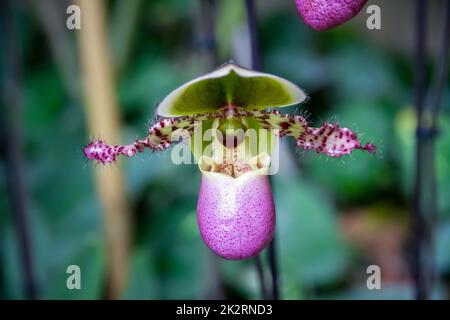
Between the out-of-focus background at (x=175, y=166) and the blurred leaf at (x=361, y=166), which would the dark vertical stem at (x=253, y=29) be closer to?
the out-of-focus background at (x=175, y=166)

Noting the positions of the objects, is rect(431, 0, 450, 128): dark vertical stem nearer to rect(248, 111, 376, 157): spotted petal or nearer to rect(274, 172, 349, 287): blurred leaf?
rect(248, 111, 376, 157): spotted petal

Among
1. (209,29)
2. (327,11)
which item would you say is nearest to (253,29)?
(327,11)

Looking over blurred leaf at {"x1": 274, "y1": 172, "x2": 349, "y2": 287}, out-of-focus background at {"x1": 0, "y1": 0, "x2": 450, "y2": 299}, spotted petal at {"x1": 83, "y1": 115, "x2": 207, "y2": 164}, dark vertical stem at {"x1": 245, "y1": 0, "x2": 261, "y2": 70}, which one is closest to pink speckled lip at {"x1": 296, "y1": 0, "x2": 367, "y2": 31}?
dark vertical stem at {"x1": 245, "y1": 0, "x2": 261, "y2": 70}

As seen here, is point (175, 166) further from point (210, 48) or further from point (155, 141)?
point (155, 141)

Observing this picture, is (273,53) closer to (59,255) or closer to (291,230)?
(291,230)

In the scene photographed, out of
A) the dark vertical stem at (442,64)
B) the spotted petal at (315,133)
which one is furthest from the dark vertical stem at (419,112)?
the spotted petal at (315,133)

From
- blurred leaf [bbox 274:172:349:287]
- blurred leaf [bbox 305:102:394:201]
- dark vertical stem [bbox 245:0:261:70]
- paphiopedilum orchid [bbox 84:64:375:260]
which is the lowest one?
blurred leaf [bbox 274:172:349:287]
